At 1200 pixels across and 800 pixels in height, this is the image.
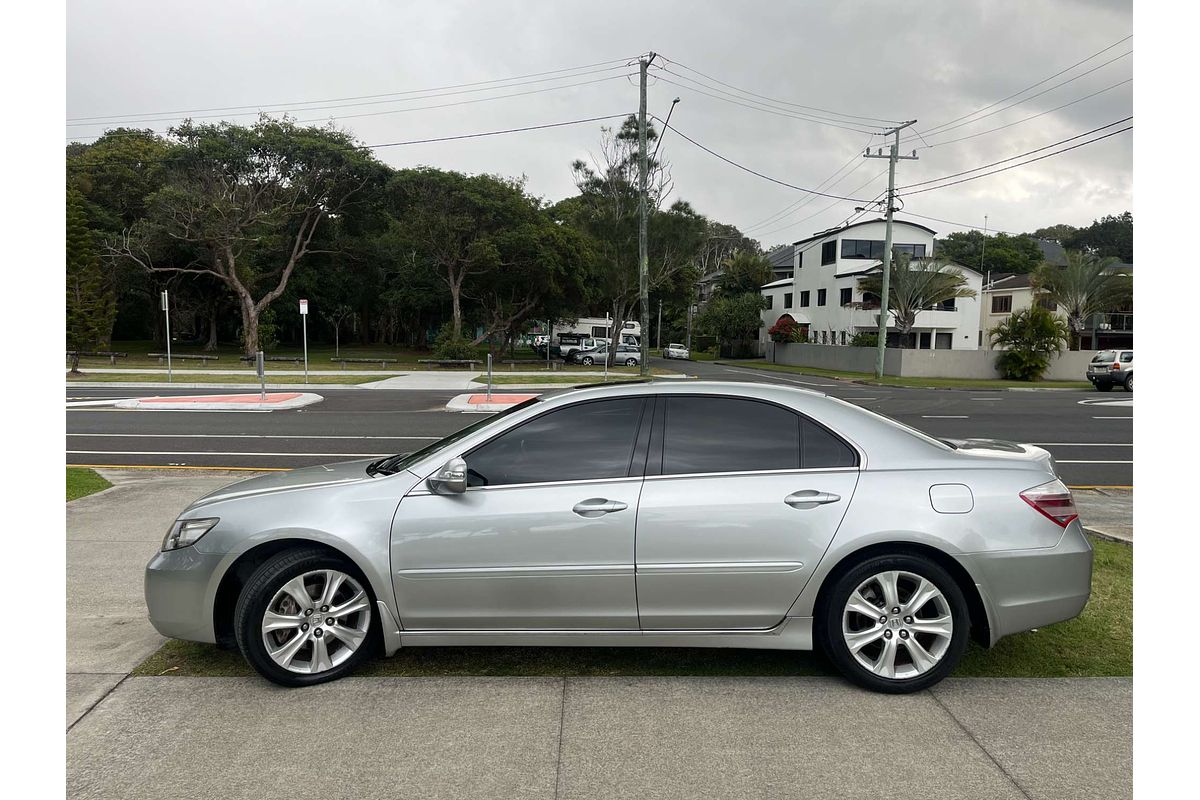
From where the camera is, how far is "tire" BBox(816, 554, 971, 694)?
13.9ft

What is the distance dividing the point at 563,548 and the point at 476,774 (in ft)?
3.77

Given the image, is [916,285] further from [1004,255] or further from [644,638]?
[1004,255]

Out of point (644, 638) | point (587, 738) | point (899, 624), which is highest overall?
point (899, 624)

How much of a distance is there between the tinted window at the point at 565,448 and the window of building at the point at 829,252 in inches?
2190

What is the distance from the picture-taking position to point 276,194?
144ft

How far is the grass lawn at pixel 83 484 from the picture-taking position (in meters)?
9.09

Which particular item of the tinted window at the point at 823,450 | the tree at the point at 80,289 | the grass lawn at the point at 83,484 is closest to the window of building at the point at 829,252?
the tree at the point at 80,289

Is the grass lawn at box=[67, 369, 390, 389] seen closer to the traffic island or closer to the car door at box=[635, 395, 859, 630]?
the traffic island

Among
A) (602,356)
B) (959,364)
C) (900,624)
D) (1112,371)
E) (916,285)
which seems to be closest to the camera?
(900,624)

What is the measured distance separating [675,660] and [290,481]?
93.1 inches

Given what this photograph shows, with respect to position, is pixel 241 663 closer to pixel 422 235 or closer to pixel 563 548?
pixel 563 548

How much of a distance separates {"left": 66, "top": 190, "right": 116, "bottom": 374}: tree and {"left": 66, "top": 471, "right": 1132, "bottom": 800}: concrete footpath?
3623 cm

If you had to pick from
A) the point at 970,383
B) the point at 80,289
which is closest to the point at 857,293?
the point at 970,383

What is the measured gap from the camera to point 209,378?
1206 inches
